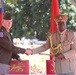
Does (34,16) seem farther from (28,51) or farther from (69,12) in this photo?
(28,51)

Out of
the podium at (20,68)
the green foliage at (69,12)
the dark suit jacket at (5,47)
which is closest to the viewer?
the dark suit jacket at (5,47)

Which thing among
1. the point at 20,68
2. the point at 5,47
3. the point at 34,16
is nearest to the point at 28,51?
the point at 5,47

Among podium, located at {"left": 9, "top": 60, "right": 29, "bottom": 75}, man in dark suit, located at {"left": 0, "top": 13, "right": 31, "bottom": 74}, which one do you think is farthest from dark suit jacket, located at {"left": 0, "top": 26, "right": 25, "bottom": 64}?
podium, located at {"left": 9, "top": 60, "right": 29, "bottom": 75}

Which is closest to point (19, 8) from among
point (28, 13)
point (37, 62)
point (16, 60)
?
point (28, 13)

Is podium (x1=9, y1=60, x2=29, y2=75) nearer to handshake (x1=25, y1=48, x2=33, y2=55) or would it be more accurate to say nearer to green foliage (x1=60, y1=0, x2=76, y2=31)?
handshake (x1=25, y1=48, x2=33, y2=55)

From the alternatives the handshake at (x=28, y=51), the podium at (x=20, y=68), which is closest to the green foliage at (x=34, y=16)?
the podium at (x=20, y=68)

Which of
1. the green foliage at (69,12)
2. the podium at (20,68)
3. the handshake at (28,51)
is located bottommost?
the podium at (20,68)

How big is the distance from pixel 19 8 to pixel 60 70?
25899 mm

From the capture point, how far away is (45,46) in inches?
181

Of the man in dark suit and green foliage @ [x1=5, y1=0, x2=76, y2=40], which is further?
green foliage @ [x1=5, y1=0, x2=76, y2=40]

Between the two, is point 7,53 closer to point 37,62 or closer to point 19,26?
point 37,62

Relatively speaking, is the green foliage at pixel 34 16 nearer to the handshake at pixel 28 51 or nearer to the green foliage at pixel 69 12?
the green foliage at pixel 69 12

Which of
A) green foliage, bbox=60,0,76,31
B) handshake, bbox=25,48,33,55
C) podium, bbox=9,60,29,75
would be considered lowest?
podium, bbox=9,60,29,75

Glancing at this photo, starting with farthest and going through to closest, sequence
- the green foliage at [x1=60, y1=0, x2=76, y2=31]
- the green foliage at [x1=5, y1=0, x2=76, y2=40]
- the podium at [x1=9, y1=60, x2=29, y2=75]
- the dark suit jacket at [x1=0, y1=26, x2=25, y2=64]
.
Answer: the green foliage at [x1=5, y1=0, x2=76, y2=40] → the green foliage at [x1=60, y1=0, x2=76, y2=31] → the podium at [x1=9, y1=60, x2=29, y2=75] → the dark suit jacket at [x1=0, y1=26, x2=25, y2=64]
